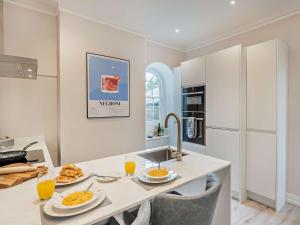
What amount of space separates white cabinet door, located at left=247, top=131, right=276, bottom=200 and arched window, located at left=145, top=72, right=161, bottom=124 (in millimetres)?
2046

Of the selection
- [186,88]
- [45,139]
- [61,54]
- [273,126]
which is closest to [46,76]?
[61,54]

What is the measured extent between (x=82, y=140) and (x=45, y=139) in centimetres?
49

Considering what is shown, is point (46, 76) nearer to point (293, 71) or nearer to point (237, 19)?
point (237, 19)

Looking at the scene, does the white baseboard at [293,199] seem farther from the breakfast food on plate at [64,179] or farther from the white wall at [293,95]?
the breakfast food on plate at [64,179]

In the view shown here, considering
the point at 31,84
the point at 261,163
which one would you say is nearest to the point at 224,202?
the point at 261,163

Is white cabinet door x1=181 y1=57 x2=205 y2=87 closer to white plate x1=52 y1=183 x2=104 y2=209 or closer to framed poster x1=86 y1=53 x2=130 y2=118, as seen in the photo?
framed poster x1=86 y1=53 x2=130 y2=118

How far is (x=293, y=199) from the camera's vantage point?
2330 mm

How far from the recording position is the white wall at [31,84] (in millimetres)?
2111

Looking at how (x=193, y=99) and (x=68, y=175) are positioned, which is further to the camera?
(x=193, y=99)

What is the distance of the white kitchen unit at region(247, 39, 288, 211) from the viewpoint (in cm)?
216

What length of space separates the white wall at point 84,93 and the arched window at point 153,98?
895mm

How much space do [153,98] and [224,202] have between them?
9.12ft

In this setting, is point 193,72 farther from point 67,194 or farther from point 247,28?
point 67,194

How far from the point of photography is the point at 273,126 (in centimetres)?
Result: 217
